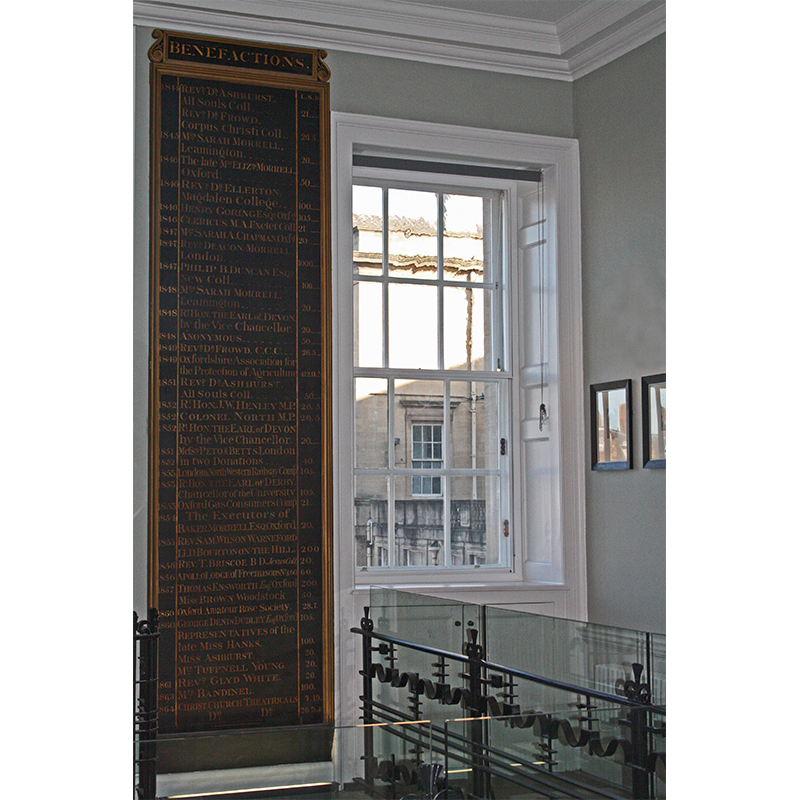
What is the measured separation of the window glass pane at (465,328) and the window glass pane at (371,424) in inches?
17.1

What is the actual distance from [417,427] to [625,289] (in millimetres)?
1305

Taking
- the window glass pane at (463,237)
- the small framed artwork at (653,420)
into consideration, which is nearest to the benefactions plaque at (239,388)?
the window glass pane at (463,237)

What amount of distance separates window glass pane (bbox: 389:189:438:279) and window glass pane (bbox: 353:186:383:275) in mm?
64

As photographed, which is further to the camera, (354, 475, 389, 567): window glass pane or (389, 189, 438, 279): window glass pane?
(389, 189, 438, 279): window glass pane

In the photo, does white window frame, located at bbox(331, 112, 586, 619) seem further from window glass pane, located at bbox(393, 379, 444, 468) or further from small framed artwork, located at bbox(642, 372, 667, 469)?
small framed artwork, located at bbox(642, 372, 667, 469)

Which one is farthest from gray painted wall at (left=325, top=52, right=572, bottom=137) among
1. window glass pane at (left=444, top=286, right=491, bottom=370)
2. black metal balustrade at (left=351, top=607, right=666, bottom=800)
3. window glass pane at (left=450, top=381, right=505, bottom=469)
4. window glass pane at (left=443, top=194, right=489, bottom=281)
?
black metal balustrade at (left=351, top=607, right=666, bottom=800)

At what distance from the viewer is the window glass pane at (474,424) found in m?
5.13

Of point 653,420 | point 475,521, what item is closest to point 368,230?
point 475,521

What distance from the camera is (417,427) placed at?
5.07 m

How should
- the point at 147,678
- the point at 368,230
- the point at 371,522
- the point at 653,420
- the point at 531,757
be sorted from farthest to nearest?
the point at 368,230
the point at 371,522
the point at 653,420
the point at 147,678
the point at 531,757

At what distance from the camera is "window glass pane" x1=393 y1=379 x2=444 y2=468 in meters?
5.03

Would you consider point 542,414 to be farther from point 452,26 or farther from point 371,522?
point 452,26
